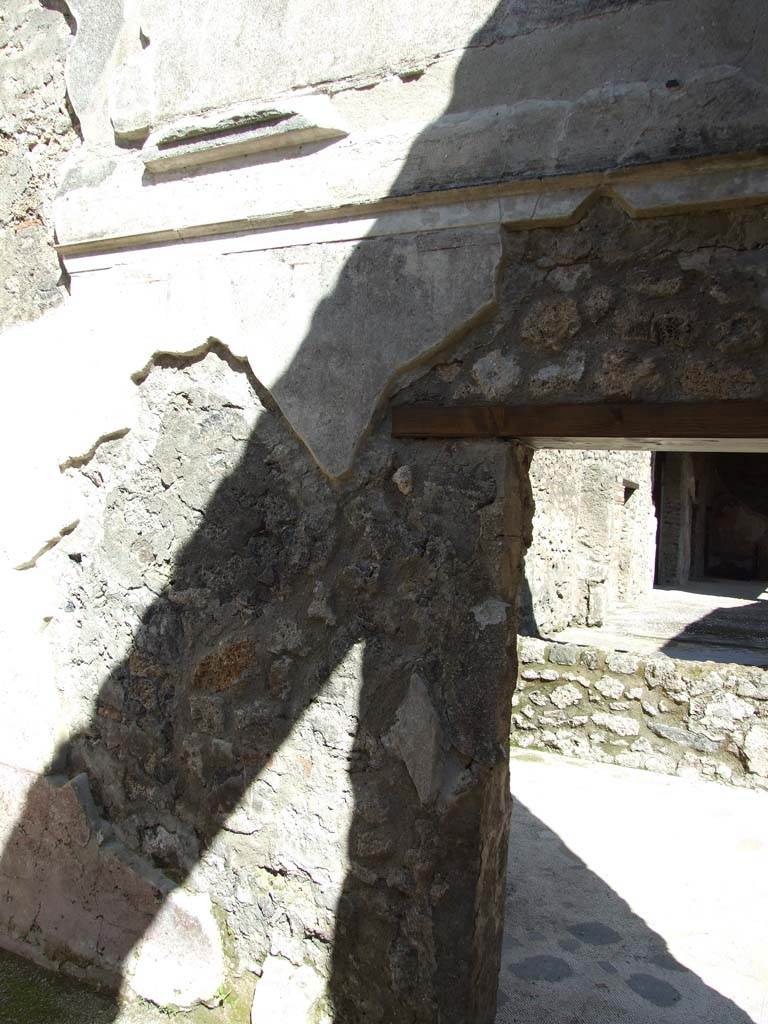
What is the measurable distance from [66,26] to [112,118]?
0.43 metres

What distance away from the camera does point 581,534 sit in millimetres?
8297

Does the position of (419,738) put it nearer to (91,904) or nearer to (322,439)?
(322,439)

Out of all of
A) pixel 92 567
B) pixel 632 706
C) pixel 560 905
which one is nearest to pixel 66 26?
pixel 92 567

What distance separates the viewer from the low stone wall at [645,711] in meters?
4.71

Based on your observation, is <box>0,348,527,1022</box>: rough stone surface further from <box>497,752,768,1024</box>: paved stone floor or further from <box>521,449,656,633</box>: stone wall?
<box>521,449,656,633</box>: stone wall

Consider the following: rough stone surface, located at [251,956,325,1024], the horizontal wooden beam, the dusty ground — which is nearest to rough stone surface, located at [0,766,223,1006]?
rough stone surface, located at [251,956,325,1024]

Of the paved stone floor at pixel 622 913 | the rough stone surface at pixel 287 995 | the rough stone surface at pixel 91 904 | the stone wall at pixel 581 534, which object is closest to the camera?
the rough stone surface at pixel 287 995

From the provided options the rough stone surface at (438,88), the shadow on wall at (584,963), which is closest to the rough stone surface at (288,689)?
the shadow on wall at (584,963)

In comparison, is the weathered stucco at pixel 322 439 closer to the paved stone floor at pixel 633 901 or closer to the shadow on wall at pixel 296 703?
the shadow on wall at pixel 296 703

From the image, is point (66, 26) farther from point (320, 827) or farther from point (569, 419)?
point (320, 827)

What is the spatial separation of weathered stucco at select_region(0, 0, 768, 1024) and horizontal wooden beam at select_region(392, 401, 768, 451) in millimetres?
53

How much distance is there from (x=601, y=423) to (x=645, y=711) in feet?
11.3

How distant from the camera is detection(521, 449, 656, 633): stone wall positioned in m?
7.23

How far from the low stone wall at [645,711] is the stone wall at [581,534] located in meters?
1.60
